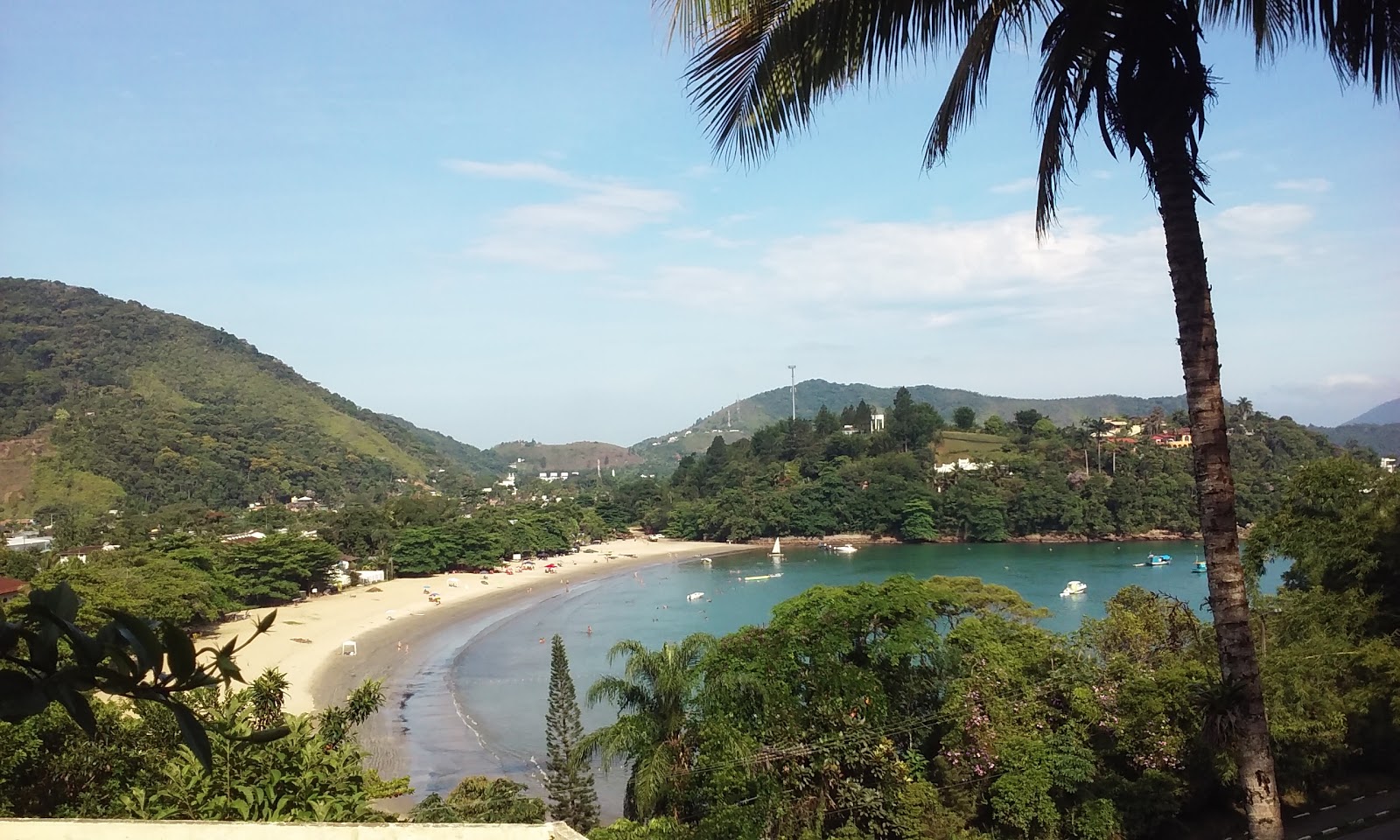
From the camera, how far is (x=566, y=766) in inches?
539

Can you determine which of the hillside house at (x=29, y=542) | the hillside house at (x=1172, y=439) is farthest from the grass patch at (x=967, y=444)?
the hillside house at (x=29, y=542)

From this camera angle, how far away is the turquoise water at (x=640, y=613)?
747 inches

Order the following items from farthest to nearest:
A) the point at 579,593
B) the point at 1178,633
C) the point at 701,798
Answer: the point at 579,593
the point at 1178,633
the point at 701,798

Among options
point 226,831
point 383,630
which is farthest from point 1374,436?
point 226,831

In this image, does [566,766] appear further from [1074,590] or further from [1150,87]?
[1074,590]

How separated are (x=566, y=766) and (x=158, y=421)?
71309 millimetres

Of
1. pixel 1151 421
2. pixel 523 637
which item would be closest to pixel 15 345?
pixel 523 637

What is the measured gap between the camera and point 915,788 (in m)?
8.80

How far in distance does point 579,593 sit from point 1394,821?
1344 inches

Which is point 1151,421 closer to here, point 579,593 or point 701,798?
point 579,593

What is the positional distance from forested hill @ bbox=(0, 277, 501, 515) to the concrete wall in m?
63.7

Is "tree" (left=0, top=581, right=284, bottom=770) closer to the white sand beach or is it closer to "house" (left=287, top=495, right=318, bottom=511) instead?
the white sand beach

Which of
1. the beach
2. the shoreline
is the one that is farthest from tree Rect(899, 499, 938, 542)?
the shoreline

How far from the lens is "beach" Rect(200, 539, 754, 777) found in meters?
21.4
